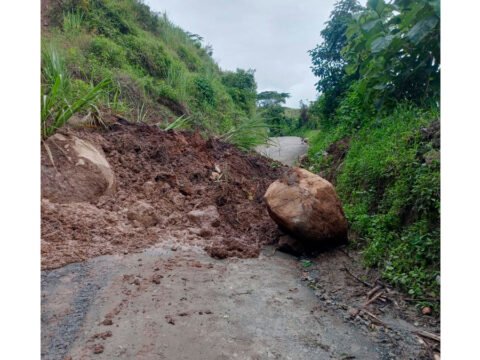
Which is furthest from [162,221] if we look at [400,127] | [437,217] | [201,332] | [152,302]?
[400,127]

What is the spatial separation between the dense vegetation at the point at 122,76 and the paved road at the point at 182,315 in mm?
1835

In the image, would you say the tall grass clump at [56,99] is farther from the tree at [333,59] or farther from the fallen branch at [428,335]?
the tree at [333,59]

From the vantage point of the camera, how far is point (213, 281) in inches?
104

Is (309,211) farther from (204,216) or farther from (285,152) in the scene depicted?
(285,152)

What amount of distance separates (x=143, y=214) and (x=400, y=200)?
7.70 ft

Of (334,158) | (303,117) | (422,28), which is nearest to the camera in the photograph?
(422,28)

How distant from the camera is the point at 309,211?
3242 millimetres

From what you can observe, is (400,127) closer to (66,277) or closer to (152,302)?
(152,302)

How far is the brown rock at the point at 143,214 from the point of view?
348 centimetres

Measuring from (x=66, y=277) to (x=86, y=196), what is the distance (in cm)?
117

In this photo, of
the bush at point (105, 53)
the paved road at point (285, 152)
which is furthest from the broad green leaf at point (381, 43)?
the bush at point (105, 53)

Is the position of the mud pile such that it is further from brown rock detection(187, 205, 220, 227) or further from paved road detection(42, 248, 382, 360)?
paved road detection(42, 248, 382, 360)

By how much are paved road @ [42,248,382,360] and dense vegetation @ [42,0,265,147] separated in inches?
72.2

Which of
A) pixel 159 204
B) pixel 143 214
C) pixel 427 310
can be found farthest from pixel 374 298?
pixel 159 204
